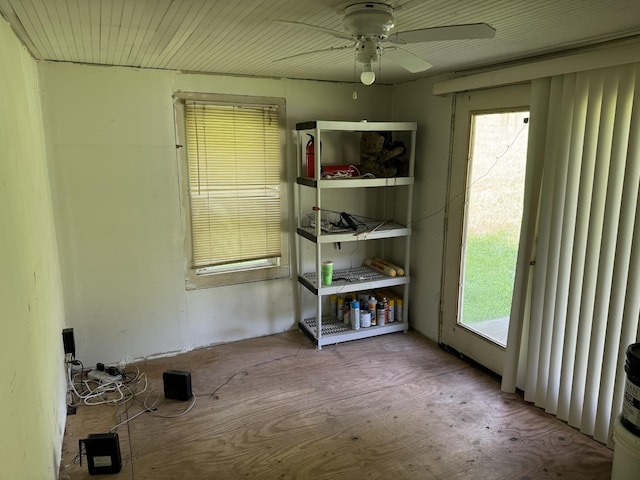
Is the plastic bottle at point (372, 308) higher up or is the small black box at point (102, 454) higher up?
the plastic bottle at point (372, 308)

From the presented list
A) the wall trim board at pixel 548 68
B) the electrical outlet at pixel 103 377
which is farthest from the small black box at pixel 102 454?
the wall trim board at pixel 548 68

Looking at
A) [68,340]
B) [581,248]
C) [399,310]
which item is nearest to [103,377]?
[68,340]

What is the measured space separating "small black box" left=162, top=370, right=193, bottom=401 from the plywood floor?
0.07m

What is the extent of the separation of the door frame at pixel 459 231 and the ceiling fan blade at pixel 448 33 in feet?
4.33

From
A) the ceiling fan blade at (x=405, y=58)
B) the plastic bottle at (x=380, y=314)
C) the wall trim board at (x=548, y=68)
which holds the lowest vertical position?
the plastic bottle at (x=380, y=314)

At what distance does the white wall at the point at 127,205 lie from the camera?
9.59ft

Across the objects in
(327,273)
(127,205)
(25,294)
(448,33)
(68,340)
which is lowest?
(68,340)

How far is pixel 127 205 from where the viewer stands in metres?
3.13

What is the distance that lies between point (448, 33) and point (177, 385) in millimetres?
2443

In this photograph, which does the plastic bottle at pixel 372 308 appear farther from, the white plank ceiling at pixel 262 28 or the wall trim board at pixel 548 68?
the white plank ceiling at pixel 262 28

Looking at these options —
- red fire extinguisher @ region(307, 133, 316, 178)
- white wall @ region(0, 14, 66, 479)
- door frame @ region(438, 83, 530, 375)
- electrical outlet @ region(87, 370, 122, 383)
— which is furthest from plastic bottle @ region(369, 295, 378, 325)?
white wall @ region(0, 14, 66, 479)

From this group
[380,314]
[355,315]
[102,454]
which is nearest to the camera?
[102,454]

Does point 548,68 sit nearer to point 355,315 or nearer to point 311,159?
point 311,159

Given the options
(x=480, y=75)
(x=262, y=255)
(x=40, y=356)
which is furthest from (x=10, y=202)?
(x=480, y=75)
